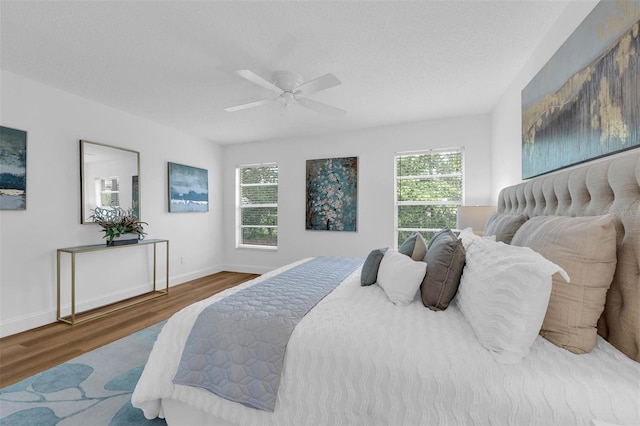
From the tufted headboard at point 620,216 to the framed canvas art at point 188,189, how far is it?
459cm

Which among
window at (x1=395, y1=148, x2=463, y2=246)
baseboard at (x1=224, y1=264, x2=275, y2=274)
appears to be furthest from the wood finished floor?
window at (x1=395, y1=148, x2=463, y2=246)

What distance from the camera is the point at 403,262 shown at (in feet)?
5.54

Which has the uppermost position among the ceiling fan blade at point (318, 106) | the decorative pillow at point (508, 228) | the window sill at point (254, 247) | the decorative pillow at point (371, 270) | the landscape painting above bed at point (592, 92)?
the ceiling fan blade at point (318, 106)

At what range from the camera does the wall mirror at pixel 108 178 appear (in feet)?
10.4

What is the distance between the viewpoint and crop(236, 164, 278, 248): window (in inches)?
197

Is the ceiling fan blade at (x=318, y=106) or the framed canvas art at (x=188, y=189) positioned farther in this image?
the framed canvas art at (x=188, y=189)

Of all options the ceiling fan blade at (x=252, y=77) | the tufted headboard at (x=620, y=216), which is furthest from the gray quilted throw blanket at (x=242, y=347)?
the ceiling fan blade at (x=252, y=77)

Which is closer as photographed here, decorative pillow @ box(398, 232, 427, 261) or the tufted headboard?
the tufted headboard

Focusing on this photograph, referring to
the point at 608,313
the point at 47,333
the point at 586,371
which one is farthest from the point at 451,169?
the point at 47,333

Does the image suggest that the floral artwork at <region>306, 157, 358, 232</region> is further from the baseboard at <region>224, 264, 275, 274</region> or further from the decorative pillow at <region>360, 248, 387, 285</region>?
the decorative pillow at <region>360, 248, 387, 285</region>

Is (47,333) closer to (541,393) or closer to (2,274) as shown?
(2,274)

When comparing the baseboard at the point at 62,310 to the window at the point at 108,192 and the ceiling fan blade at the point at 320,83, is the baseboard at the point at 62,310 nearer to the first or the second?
the window at the point at 108,192

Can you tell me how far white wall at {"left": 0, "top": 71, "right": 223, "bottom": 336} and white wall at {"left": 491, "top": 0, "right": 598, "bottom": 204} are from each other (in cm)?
449

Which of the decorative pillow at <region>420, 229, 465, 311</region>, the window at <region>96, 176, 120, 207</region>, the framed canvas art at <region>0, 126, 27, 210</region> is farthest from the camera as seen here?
the window at <region>96, 176, 120, 207</region>
